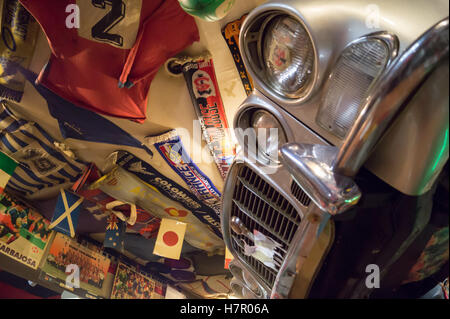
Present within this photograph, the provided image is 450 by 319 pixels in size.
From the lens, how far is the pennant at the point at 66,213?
2779 millimetres

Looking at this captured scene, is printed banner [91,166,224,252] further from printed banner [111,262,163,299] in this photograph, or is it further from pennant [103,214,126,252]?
printed banner [111,262,163,299]

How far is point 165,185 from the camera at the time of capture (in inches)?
112

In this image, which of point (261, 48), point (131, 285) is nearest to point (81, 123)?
point (261, 48)

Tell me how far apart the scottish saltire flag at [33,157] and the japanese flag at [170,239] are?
0.86m

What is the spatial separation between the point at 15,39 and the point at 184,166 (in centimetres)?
125

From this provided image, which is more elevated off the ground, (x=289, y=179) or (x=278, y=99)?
(x=278, y=99)

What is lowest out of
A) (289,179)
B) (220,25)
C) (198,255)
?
(198,255)

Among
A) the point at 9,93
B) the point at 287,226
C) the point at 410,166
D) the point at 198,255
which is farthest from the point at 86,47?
the point at 198,255

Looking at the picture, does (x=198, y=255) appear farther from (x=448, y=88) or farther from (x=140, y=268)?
(x=448, y=88)

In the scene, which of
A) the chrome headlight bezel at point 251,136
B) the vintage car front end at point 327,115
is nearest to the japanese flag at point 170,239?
the vintage car front end at point 327,115

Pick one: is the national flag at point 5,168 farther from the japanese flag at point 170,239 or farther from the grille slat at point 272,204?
the grille slat at point 272,204

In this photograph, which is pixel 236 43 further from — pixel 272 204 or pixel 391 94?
pixel 391 94
